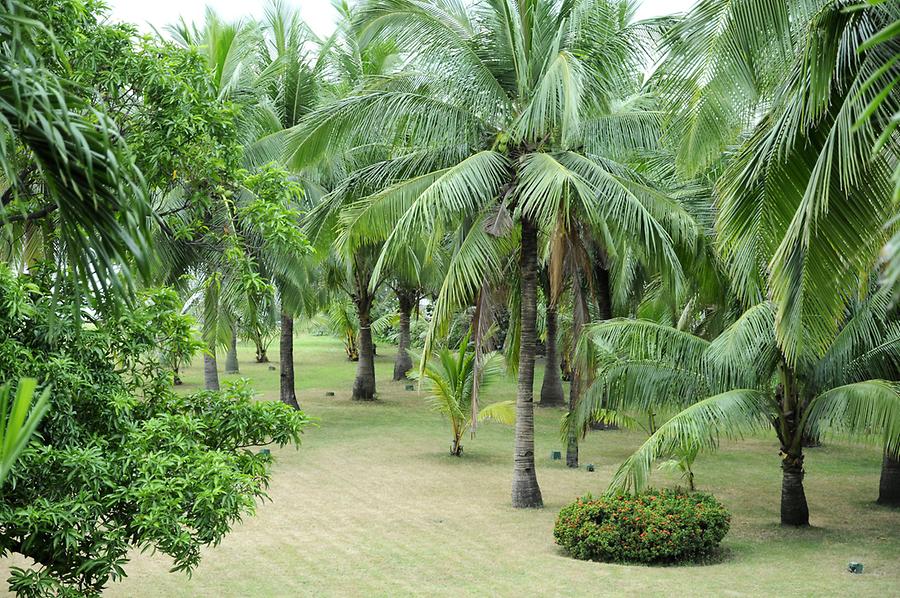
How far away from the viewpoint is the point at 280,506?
13461 millimetres

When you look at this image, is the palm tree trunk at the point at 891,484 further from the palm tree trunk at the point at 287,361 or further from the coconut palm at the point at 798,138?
the palm tree trunk at the point at 287,361

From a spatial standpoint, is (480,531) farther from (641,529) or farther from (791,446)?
(791,446)

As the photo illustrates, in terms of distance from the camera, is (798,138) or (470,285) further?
(470,285)

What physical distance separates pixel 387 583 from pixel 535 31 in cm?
745

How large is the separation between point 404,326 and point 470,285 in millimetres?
17610

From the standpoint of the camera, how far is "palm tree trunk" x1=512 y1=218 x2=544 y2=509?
13.7m

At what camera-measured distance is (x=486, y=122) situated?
43.4 feet

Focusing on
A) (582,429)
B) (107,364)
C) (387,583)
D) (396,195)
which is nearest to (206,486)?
(107,364)


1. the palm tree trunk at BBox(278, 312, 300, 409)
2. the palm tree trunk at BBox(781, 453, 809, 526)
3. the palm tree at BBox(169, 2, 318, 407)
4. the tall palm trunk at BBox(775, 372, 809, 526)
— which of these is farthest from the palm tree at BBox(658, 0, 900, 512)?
the palm tree trunk at BBox(278, 312, 300, 409)

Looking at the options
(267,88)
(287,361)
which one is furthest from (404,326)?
(267,88)

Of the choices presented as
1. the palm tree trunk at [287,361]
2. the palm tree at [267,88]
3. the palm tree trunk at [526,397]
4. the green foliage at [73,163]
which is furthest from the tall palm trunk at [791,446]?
the palm tree trunk at [287,361]

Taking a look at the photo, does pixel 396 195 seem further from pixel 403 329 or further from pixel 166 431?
pixel 403 329

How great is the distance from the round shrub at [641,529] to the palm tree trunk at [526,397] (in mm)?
2542

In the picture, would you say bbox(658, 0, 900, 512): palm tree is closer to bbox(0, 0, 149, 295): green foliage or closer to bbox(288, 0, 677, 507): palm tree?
bbox(0, 0, 149, 295): green foliage
